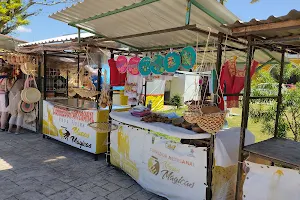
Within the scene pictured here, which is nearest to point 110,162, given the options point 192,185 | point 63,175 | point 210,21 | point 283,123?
point 63,175

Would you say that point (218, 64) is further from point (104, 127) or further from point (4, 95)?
point (4, 95)

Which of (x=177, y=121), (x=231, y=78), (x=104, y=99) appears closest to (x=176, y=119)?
(x=177, y=121)

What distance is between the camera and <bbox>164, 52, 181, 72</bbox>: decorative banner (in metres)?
3.51

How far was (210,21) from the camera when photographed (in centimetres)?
334

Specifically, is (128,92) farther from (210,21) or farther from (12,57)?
(12,57)

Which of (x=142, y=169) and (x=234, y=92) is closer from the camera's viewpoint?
(x=234, y=92)

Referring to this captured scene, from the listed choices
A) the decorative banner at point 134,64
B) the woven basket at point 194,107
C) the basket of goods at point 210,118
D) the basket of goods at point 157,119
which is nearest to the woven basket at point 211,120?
the basket of goods at point 210,118

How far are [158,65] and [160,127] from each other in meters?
1.11

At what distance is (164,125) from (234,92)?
4.01 ft

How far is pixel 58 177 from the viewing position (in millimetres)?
4328

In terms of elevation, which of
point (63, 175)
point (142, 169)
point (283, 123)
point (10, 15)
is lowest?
point (63, 175)

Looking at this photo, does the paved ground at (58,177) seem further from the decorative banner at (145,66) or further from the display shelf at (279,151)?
the decorative banner at (145,66)

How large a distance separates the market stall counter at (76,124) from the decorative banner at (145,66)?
140cm

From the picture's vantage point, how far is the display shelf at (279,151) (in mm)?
2695
